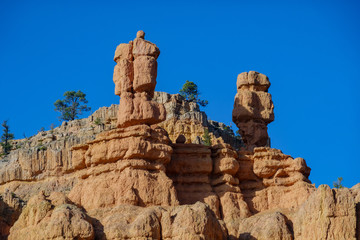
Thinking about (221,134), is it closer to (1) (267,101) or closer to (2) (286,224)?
(1) (267,101)

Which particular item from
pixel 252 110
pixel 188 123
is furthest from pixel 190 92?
pixel 252 110

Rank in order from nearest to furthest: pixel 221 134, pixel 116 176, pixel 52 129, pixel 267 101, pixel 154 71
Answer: pixel 116 176 → pixel 154 71 → pixel 267 101 → pixel 221 134 → pixel 52 129

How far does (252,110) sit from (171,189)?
37.9 ft

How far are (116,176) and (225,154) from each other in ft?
24.7

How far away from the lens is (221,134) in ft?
372

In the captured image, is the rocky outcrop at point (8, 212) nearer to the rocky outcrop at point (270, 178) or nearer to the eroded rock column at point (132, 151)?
the eroded rock column at point (132, 151)

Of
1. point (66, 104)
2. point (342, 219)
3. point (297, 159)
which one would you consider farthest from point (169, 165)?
point (66, 104)

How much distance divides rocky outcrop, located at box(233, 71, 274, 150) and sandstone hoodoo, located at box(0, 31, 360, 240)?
0.07 metres

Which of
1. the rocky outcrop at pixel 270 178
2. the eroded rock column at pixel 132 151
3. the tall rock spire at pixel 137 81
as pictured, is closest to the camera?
the eroded rock column at pixel 132 151

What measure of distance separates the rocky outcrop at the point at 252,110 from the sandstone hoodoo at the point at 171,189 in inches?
2.6

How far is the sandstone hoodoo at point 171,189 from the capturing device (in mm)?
54625

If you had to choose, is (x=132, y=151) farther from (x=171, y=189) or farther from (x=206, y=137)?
(x=206, y=137)

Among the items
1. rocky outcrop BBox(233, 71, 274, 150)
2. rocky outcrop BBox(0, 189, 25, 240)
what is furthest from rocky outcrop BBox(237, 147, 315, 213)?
rocky outcrop BBox(0, 189, 25, 240)

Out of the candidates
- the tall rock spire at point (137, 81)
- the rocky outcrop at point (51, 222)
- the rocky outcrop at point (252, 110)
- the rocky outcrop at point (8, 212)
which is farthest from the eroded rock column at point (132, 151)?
the rocky outcrop at point (252, 110)
